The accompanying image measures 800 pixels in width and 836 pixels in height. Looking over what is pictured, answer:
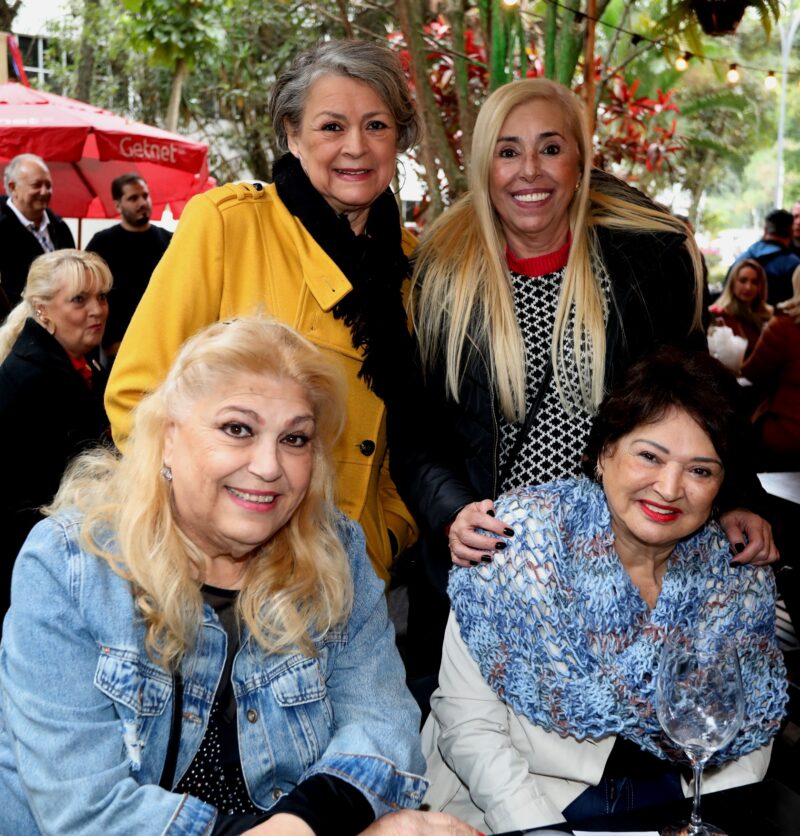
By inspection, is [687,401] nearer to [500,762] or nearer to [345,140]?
[500,762]

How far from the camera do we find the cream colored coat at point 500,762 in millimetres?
1899

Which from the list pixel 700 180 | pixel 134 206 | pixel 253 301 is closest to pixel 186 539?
pixel 253 301

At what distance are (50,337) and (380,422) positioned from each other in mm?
1607

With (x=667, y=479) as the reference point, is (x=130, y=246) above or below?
below

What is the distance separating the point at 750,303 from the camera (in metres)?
6.98

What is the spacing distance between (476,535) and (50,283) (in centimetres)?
240

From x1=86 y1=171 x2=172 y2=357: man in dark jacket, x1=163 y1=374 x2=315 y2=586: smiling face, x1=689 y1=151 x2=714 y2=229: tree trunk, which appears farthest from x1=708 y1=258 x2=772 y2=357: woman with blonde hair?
x1=689 y1=151 x2=714 y2=229: tree trunk

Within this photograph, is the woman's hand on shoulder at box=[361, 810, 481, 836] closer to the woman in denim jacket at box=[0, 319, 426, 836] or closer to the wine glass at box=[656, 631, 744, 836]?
the woman in denim jacket at box=[0, 319, 426, 836]

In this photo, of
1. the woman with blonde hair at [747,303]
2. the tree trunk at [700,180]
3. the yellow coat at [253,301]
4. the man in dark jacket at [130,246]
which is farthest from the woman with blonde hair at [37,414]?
the tree trunk at [700,180]

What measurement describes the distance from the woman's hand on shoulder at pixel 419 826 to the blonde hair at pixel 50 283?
2.64 meters

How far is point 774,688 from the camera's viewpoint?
2.00 meters

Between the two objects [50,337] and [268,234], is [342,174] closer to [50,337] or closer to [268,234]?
[268,234]

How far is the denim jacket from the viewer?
1500 mm

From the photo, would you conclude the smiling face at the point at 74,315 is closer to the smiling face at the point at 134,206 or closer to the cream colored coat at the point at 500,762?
the cream colored coat at the point at 500,762
